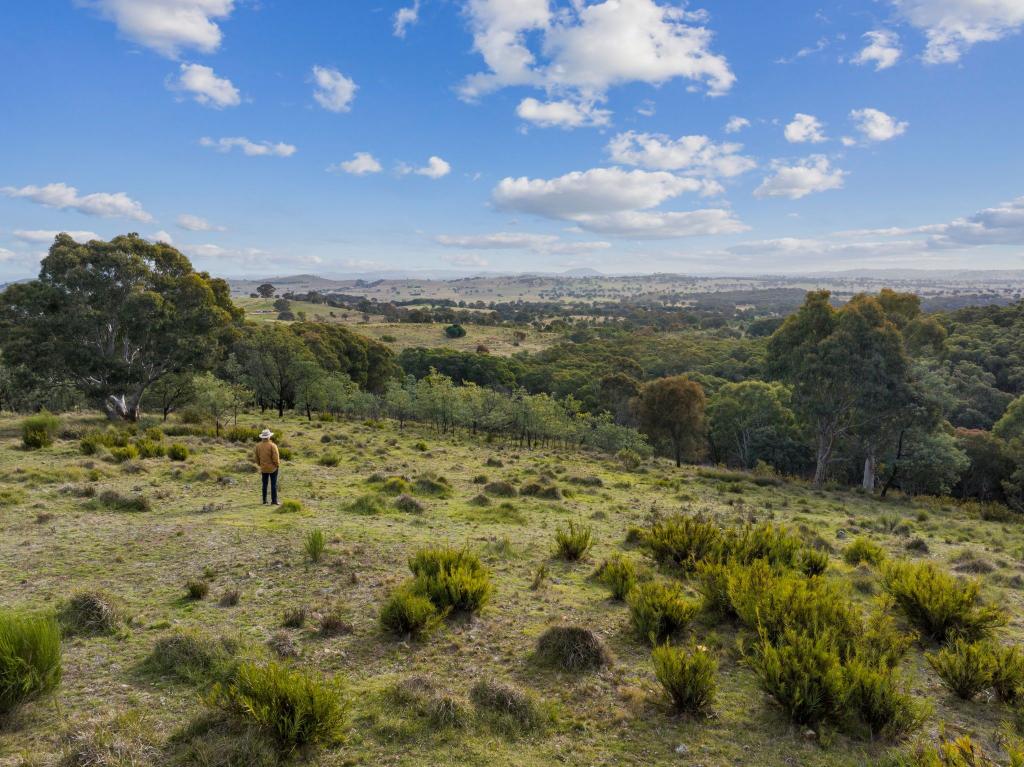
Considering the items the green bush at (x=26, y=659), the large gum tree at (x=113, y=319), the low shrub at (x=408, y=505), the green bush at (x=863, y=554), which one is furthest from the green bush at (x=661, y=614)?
the large gum tree at (x=113, y=319)

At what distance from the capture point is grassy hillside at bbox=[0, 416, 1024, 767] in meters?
5.24

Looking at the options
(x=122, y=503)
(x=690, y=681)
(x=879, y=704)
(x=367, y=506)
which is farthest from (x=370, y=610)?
(x=122, y=503)

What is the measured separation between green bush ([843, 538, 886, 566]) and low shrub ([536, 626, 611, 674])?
8932 millimetres

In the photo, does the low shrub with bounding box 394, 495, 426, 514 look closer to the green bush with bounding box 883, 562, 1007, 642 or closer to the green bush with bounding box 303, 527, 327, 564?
the green bush with bounding box 303, 527, 327, 564

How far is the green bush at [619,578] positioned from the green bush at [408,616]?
321 cm

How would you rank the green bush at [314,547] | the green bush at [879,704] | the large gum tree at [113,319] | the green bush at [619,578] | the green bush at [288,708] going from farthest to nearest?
the large gum tree at [113,319]
the green bush at [314,547]
the green bush at [619,578]
the green bush at [879,704]
the green bush at [288,708]

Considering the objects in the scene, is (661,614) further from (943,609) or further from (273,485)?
(273,485)

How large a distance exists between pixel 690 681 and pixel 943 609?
4.83 meters

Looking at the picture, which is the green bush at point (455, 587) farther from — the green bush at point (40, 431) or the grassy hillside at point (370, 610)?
the green bush at point (40, 431)

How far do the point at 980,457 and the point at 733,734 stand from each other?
46377 millimetres

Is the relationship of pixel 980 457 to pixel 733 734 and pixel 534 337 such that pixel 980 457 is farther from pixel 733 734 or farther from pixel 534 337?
pixel 534 337

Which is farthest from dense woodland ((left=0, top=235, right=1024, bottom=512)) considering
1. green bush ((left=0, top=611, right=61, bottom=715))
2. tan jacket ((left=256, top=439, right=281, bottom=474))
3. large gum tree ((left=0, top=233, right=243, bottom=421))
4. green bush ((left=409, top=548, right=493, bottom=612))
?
green bush ((left=0, top=611, right=61, bottom=715))

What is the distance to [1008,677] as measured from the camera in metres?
6.23

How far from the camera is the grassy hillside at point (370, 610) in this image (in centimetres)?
524
